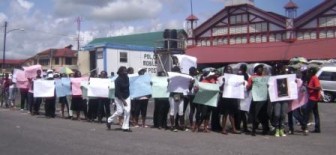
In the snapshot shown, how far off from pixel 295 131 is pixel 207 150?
442cm

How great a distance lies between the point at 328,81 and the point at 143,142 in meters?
19.1

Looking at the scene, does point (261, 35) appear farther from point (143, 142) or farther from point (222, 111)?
point (143, 142)

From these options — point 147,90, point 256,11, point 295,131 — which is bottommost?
point 295,131

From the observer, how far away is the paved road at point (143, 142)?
10023 millimetres

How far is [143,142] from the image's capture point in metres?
11.3

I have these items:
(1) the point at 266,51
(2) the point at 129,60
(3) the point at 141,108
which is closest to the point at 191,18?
(1) the point at 266,51

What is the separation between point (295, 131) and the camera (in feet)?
44.5

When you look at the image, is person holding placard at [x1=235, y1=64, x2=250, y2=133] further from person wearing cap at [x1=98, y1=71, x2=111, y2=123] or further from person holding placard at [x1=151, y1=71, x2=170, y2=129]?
person wearing cap at [x1=98, y1=71, x2=111, y2=123]

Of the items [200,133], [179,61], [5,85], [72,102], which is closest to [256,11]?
[179,61]

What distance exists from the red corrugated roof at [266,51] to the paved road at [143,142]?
75.6ft

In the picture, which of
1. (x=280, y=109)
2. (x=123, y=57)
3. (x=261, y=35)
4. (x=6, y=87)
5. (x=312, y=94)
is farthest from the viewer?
(x=261, y=35)

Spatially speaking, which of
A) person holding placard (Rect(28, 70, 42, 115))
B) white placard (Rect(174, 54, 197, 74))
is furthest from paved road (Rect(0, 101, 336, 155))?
white placard (Rect(174, 54, 197, 74))

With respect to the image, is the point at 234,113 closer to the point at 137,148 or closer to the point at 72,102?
the point at 137,148

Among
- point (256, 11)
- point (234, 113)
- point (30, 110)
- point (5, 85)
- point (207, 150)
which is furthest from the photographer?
point (256, 11)
